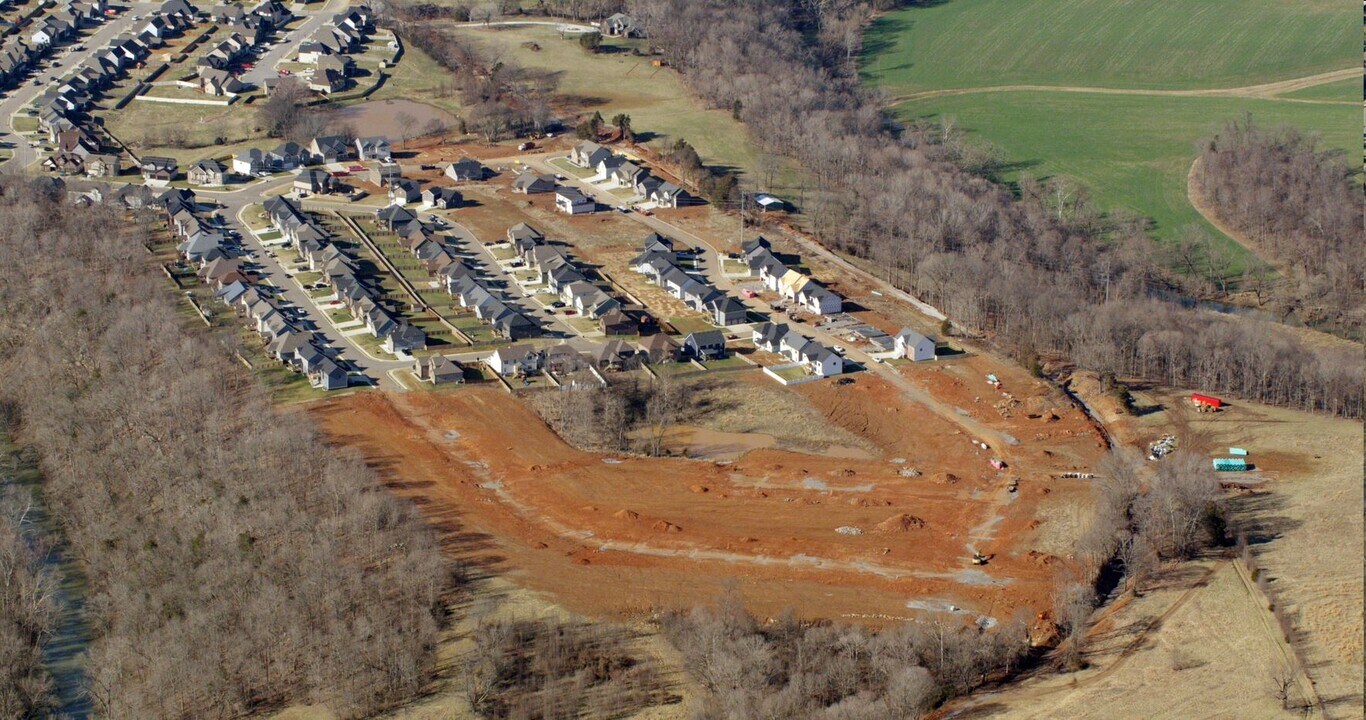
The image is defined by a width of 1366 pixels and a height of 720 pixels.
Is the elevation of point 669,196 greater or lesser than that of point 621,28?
lesser

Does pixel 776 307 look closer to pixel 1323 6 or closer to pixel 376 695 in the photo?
pixel 376 695

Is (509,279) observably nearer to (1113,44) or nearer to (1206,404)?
(1206,404)

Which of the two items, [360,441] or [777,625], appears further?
[360,441]

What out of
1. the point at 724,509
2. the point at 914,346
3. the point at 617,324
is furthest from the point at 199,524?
the point at 914,346

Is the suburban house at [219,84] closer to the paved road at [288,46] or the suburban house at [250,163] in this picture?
the paved road at [288,46]

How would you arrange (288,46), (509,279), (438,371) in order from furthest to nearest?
(288,46) → (509,279) → (438,371)

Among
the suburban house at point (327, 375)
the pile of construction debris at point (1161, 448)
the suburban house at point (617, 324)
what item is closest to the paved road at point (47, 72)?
the suburban house at point (327, 375)

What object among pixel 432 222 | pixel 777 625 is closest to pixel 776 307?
pixel 432 222

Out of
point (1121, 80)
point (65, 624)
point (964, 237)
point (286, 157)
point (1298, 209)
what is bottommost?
point (65, 624)
